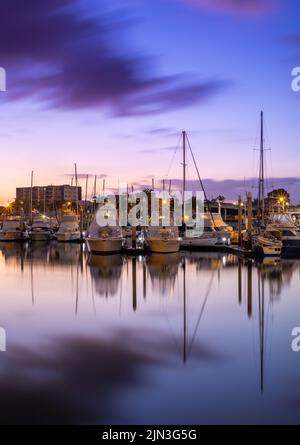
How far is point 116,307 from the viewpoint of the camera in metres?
19.8

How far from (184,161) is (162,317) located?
118 feet

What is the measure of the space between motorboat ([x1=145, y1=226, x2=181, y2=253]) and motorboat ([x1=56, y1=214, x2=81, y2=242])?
23.5m

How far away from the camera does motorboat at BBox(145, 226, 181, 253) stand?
1716 inches

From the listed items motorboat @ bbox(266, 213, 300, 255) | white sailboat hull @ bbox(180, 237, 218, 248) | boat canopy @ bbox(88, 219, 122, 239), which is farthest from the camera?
white sailboat hull @ bbox(180, 237, 218, 248)

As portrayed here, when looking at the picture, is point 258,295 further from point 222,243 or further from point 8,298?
point 222,243

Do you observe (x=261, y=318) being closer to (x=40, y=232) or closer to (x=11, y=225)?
(x=40, y=232)

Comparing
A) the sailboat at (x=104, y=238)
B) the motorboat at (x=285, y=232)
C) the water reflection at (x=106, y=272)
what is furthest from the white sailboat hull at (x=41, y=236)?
the motorboat at (x=285, y=232)

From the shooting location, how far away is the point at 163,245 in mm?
43719

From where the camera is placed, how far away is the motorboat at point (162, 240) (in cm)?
4359

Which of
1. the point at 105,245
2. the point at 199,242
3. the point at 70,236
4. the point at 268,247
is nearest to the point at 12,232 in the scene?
the point at 70,236

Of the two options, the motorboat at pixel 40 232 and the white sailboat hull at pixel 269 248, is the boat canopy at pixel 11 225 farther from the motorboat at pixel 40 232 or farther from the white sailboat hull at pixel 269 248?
the white sailboat hull at pixel 269 248

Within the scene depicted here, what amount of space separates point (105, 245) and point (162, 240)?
15.6ft

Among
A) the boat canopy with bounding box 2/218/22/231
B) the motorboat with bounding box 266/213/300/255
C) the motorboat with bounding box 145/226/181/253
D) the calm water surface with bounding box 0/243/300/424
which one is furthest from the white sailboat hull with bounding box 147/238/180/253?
the boat canopy with bounding box 2/218/22/231

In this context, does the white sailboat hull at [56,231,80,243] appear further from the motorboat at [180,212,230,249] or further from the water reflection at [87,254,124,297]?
the water reflection at [87,254,124,297]
